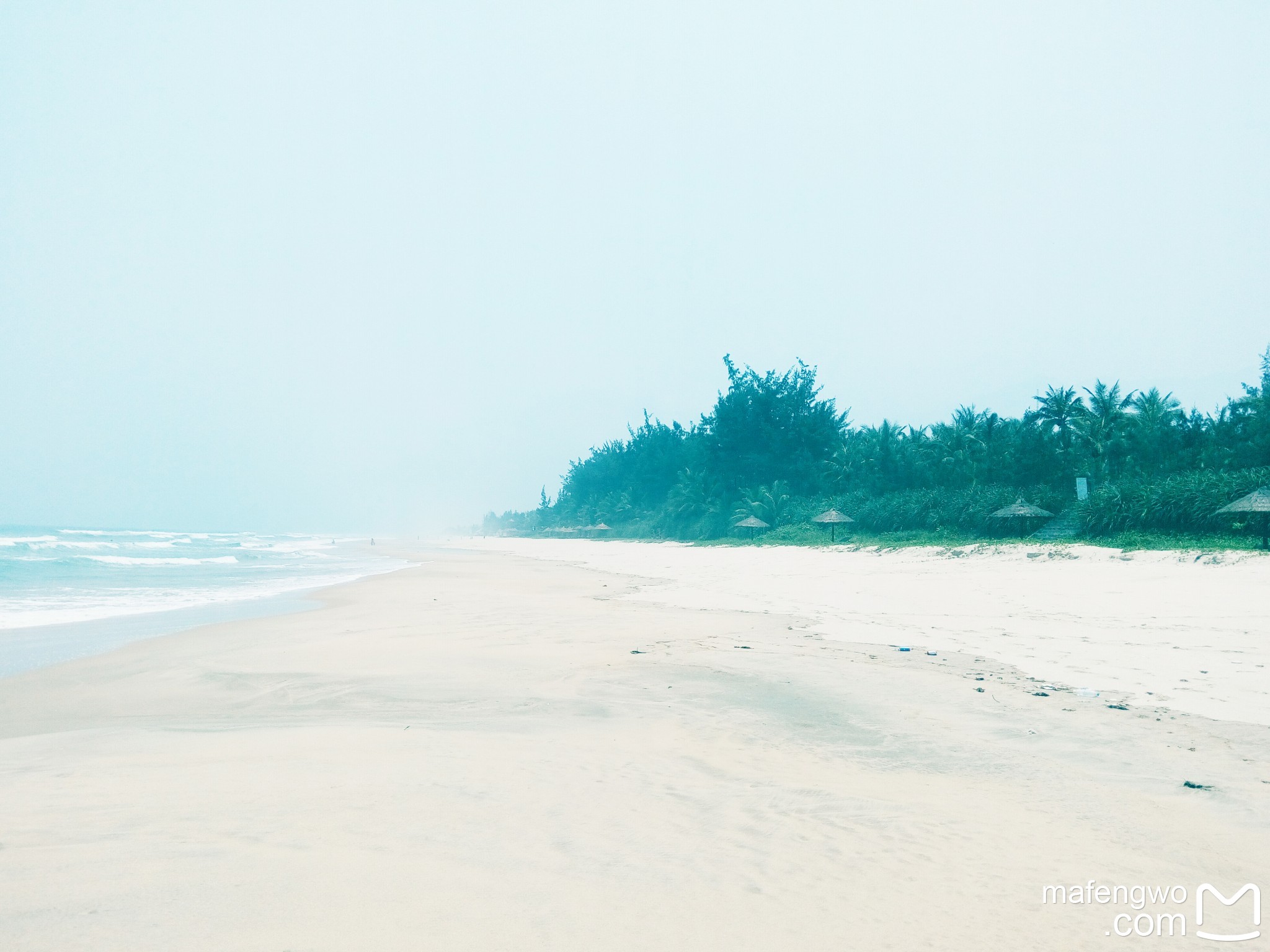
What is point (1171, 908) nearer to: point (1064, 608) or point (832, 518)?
point (1064, 608)

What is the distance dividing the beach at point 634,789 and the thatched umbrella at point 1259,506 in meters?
8.84

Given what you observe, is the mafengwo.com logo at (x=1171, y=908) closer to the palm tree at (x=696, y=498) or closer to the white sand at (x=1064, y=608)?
the white sand at (x=1064, y=608)

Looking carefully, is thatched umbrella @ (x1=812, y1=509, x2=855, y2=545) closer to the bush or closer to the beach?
the bush

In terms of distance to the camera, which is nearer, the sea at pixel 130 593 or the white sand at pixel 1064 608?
the white sand at pixel 1064 608

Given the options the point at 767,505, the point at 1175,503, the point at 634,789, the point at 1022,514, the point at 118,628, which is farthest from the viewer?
the point at 767,505

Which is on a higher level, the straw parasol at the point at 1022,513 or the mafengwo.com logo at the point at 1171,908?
the straw parasol at the point at 1022,513

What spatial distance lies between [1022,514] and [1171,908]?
77.4 ft

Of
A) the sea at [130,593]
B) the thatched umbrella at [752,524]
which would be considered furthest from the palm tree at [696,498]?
the sea at [130,593]

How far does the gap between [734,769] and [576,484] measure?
265 ft

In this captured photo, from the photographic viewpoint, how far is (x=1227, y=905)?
2.71 m

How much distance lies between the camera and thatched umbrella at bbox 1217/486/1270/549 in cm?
1563

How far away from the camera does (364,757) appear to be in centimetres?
439

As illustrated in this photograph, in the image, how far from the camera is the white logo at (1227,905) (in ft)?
8.26

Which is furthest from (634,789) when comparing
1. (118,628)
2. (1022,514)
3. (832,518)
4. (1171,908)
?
(832,518)
